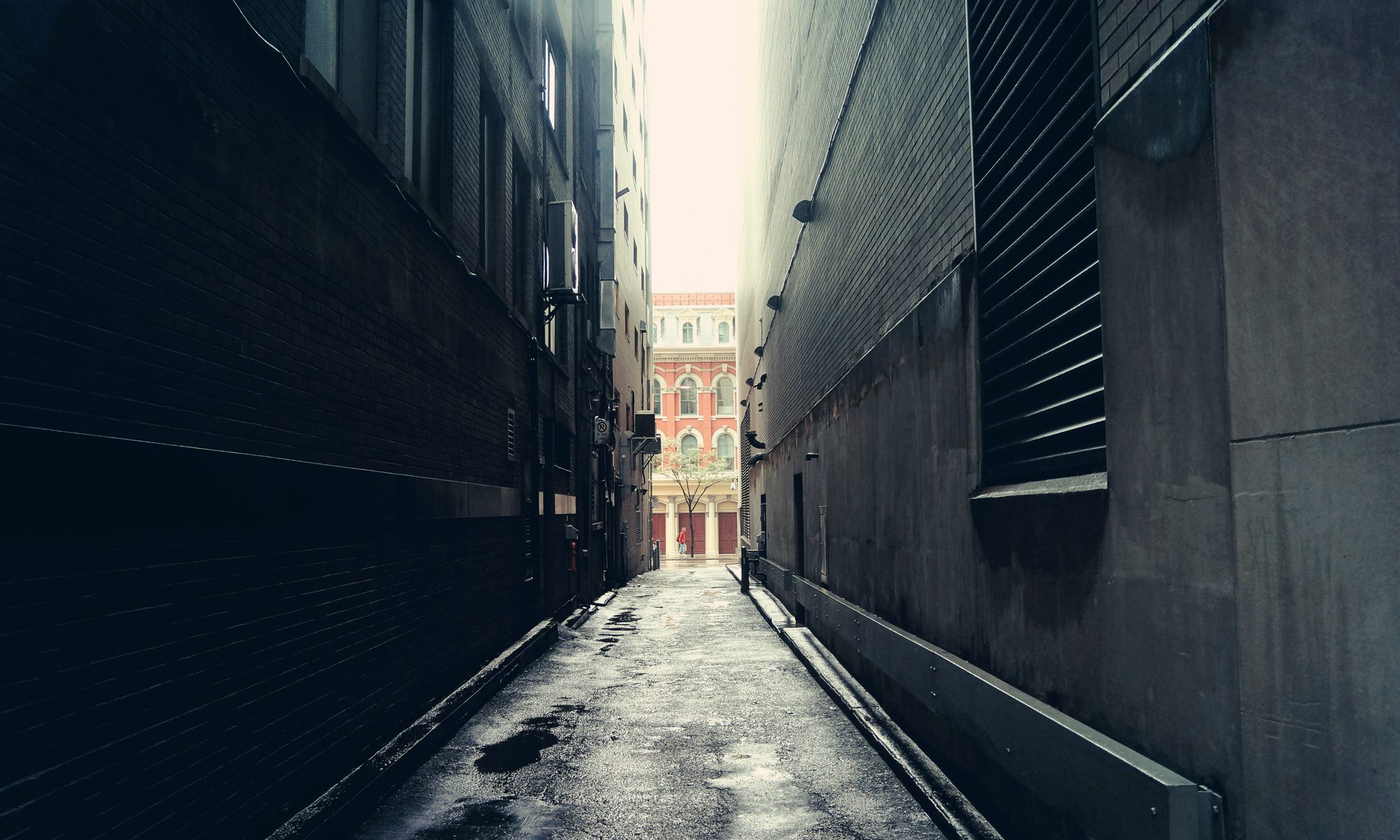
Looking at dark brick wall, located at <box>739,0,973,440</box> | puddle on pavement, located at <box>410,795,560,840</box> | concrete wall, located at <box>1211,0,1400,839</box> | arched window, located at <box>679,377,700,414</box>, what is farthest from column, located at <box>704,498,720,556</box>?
concrete wall, located at <box>1211,0,1400,839</box>

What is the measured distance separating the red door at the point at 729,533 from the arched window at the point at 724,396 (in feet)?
18.9

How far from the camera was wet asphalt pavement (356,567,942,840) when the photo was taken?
542cm

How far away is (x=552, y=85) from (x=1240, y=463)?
54.4ft

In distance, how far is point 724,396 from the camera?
188 feet

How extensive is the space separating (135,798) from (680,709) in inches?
214

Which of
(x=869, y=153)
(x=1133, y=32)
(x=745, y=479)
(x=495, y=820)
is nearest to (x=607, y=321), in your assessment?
(x=745, y=479)

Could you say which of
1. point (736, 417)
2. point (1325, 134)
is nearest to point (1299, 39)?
point (1325, 134)

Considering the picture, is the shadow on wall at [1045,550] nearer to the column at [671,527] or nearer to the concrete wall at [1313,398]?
the concrete wall at [1313,398]

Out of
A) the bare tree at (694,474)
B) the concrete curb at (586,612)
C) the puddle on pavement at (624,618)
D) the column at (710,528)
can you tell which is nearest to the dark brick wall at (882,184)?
the puddle on pavement at (624,618)

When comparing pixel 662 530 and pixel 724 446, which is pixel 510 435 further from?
pixel 724 446

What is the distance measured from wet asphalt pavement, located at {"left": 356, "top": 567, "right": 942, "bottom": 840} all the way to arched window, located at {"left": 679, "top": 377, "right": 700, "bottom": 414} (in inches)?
1795

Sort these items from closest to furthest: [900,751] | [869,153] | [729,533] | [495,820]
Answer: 1. [495,820]
2. [900,751]
3. [869,153]
4. [729,533]

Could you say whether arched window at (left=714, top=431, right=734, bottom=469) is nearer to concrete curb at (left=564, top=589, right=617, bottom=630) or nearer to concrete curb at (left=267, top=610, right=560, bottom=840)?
concrete curb at (left=564, top=589, right=617, bottom=630)

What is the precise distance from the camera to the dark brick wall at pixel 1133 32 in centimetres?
338
